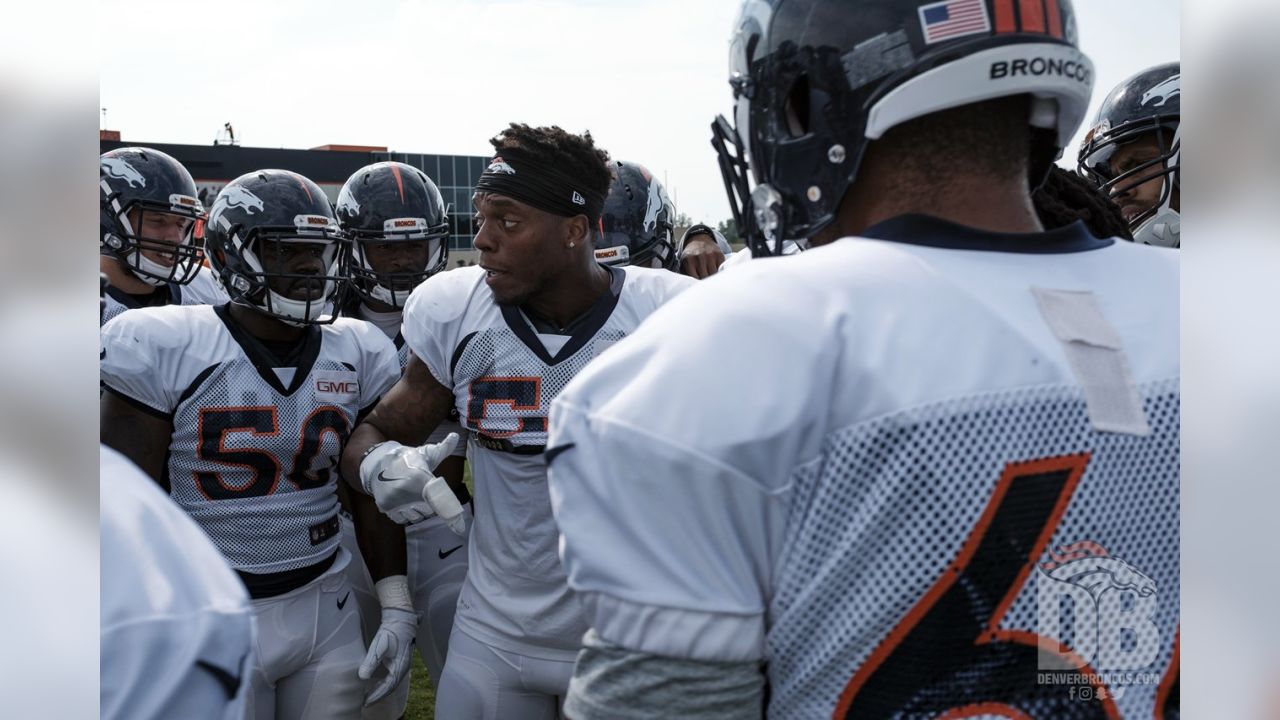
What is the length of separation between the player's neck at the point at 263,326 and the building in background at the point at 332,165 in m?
26.8

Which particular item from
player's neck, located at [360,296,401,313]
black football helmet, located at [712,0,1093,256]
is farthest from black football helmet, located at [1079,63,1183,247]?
player's neck, located at [360,296,401,313]

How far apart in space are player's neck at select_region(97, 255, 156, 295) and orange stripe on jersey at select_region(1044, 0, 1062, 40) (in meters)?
5.01

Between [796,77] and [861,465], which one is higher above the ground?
[796,77]

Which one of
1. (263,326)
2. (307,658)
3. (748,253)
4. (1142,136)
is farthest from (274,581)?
(1142,136)

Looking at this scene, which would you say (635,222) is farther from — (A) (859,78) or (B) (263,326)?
(A) (859,78)

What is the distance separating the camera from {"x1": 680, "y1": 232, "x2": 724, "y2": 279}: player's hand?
6.21 meters

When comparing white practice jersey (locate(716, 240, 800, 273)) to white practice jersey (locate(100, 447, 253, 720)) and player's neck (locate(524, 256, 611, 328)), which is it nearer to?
player's neck (locate(524, 256, 611, 328))

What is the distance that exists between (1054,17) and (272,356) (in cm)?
290

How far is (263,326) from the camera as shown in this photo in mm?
3693

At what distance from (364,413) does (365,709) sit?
1.14 metres

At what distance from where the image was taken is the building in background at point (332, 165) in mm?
32219

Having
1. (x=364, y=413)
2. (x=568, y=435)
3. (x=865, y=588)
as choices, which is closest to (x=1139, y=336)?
(x=865, y=588)
